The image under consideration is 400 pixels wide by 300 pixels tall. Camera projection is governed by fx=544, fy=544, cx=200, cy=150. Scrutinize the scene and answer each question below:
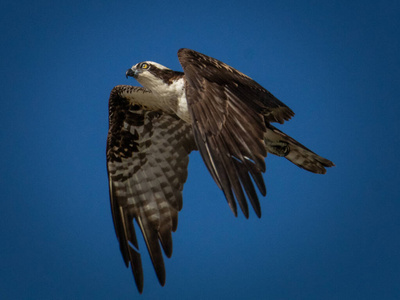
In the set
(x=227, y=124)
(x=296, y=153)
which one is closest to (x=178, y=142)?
(x=296, y=153)

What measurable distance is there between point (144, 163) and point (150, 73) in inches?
41.5

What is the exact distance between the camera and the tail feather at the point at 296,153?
4.62 m

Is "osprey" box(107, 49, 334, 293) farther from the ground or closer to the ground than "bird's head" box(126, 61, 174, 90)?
closer to the ground

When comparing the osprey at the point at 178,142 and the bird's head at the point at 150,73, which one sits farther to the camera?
the bird's head at the point at 150,73

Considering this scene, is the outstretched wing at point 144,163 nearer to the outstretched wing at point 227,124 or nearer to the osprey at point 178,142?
the osprey at point 178,142

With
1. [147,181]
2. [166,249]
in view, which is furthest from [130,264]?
[147,181]

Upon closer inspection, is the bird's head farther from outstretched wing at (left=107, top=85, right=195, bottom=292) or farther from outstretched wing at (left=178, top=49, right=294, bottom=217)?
outstretched wing at (left=178, top=49, right=294, bottom=217)

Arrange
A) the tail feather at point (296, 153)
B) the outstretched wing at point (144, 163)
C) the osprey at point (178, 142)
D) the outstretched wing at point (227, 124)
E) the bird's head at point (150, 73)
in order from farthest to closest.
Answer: the outstretched wing at point (144, 163), the bird's head at point (150, 73), the tail feather at point (296, 153), the osprey at point (178, 142), the outstretched wing at point (227, 124)

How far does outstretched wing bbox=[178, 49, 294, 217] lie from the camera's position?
10.7ft

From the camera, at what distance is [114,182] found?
5.33m

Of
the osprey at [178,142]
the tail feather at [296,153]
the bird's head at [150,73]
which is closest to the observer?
the osprey at [178,142]

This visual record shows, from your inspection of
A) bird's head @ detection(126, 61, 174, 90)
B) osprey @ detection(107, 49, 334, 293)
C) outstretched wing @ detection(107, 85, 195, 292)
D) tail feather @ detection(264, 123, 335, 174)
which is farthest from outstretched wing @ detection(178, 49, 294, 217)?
outstretched wing @ detection(107, 85, 195, 292)

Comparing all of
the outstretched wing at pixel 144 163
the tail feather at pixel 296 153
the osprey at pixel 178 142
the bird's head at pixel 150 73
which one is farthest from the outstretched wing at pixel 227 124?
the outstretched wing at pixel 144 163

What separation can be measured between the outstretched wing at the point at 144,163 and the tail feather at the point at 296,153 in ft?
3.41
